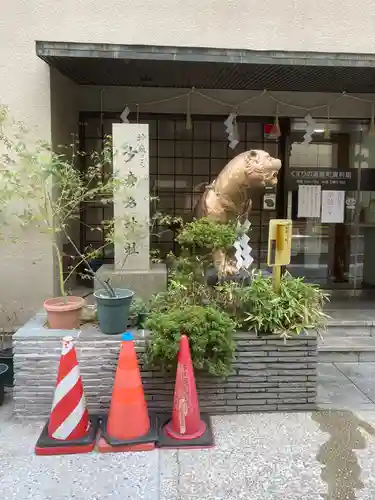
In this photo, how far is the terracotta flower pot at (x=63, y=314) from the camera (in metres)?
4.51

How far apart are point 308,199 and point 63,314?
521 cm

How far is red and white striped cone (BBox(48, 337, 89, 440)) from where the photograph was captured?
3795 millimetres

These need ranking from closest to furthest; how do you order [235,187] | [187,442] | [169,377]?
[187,442] < [169,377] < [235,187]

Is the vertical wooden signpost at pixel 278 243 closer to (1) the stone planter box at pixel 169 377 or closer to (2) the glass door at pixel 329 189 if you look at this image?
(1) the stone planter box at pixel 169 377

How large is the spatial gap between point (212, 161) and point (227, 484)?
5.83 m

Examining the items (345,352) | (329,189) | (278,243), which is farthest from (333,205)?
(278,243)

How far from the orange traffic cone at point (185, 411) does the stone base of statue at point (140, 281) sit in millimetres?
1528

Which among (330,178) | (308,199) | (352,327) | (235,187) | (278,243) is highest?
(330,178)

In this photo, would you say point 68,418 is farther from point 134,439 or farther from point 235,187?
point 235,187

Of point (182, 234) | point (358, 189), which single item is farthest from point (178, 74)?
point (358, 189)

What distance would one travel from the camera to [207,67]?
5.94 meters

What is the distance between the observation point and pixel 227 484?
332cm

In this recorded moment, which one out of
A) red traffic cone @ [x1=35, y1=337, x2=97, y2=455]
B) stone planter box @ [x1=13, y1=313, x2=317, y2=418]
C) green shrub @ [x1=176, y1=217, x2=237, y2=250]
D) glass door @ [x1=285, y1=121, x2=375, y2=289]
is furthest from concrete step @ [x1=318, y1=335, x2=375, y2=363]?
red traffic cone @ [x1=35, y1=337, x2=97, y2=455]

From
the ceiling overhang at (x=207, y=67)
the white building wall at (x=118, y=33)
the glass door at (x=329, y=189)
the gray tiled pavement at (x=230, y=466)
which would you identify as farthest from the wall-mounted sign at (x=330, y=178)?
the gray tiled pavement at (x=230, y=466)
